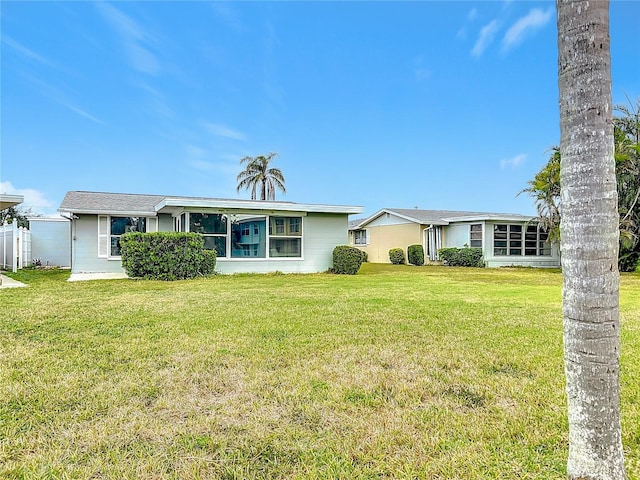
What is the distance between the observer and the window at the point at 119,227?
51.8ft

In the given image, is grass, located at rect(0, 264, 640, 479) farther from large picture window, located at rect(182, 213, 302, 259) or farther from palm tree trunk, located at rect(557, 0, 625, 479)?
large picture window, located at rect(182, 213, 302, 259)

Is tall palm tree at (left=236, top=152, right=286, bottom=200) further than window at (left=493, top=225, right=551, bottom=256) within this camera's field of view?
Yes

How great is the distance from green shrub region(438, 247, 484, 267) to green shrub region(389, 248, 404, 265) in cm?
259

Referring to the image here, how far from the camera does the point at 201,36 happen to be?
542 inches

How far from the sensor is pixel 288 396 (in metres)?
3.19

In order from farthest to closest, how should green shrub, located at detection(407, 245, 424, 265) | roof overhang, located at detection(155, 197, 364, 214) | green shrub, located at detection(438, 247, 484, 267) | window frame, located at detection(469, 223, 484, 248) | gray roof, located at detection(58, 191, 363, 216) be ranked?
1. green shrub, located at detection(407, 245, 424, 265)
2. window frame, located at detection(469, 223, 484, 248)
3. green shrub, located at detection(438, 247, 484, 267)
4. gray roof, located at detection(58, 191, 363, 216)
5. roof overhang, located at detection(155, 197, 364, 214)

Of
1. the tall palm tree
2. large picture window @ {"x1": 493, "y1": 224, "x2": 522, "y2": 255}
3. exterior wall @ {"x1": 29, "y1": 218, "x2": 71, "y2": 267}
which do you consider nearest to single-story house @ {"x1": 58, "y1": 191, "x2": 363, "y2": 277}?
exterior wall @ {"x1": 29, "y1": 218, "x2": 71, "y2": 267}

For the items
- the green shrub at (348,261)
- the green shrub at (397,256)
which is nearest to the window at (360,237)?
the green shrub at (397,256)

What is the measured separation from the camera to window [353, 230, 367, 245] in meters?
28.7

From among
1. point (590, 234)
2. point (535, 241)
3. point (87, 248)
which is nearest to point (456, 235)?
point (535, 241)

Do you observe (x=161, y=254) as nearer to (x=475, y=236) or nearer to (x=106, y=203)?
(x=106, y=203)

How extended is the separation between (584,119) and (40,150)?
2360 cm

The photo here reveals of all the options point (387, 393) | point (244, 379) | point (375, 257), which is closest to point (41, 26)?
point (244, 379)

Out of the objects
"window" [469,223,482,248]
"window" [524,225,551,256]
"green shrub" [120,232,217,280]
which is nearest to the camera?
"green shrub" [120,232,217,280]
